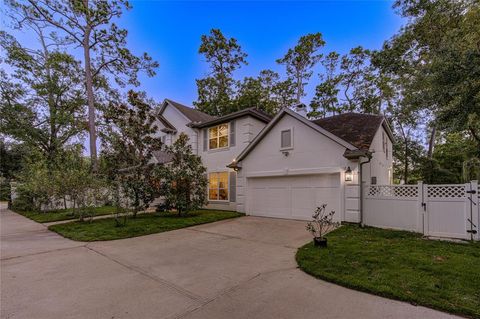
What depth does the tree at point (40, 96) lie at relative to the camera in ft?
57.5

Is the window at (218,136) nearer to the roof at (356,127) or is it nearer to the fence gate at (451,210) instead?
the roof at (356,127)

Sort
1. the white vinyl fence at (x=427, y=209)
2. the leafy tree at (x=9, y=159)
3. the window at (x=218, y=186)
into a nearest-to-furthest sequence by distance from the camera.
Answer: the white vinyl fence at (x=427, y=209) < the window at (x=218, y=186) < the leafy tree at (x=9, y=159)

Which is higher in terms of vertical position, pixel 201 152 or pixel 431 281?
pixel 201 152

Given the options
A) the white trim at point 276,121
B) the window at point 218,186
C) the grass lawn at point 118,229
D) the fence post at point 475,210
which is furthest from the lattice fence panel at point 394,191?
the window at point 218,186

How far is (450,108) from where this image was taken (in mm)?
8180

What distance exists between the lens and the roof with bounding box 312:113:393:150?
9718 millimetres

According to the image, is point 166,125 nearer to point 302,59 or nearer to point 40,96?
point 40,96

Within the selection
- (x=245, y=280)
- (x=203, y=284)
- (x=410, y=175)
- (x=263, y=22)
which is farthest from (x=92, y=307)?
(x=410, y=175)

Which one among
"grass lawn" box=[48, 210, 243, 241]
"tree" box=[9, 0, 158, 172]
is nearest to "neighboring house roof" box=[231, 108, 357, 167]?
"grass lawn" box=[48, 210, 243, 241]

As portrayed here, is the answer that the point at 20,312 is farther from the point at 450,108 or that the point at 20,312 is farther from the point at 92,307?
the point at 450,108

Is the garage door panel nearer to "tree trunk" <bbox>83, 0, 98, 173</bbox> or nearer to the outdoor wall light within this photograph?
the outdoor wall light

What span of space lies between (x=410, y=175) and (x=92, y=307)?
81.4 ft

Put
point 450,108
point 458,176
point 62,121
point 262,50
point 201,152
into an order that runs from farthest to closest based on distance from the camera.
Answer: point 262,50 < point 62,121 < point 458,176 < point 201,152 < point 450,108

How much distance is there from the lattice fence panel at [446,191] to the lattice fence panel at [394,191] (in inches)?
16.1
